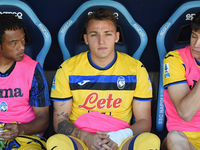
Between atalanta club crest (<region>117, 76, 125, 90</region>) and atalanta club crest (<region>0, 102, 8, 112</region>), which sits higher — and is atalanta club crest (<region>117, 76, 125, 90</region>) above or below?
above

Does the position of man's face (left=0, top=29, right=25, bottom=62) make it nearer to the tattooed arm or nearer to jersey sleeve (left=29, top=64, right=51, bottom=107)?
jersey sleeve (left=29, top=64, right=51, bottom=107)

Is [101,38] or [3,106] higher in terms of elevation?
[101,38]

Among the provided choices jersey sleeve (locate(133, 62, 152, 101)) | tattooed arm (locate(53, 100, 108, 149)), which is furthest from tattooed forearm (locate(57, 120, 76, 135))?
jersey sleeve (locate(133, 62, 152, 101))

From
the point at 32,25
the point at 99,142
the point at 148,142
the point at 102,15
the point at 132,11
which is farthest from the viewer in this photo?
the point at 132,11

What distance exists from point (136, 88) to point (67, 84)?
0.48 m

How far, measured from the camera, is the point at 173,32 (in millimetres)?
2205

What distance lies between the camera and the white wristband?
183 cm

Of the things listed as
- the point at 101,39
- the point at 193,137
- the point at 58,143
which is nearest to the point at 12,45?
the point at 101,39

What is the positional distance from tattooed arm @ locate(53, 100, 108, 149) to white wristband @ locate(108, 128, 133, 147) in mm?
46

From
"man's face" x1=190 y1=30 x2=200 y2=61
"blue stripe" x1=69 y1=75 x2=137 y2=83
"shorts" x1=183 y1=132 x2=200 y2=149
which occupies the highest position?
"man's face" x1=190 y1=30 x2=200 y2=61

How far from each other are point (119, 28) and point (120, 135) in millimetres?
827

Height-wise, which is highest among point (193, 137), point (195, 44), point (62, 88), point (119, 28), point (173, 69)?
point (119, 28)

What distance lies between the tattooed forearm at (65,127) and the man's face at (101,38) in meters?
0.50

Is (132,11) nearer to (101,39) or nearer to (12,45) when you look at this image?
(101,39)
